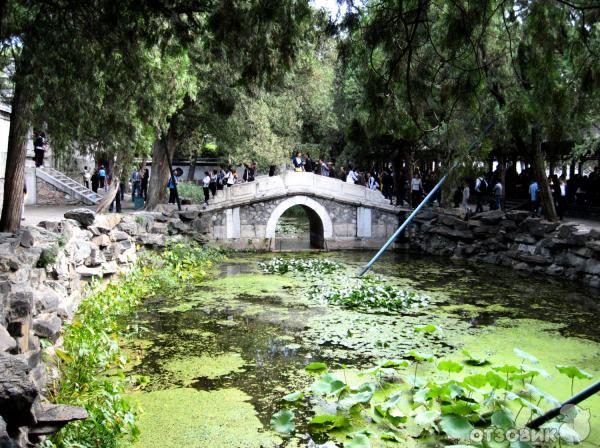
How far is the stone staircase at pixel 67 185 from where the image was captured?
1958 centimetres

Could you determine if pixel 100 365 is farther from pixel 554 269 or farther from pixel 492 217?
pixel 492 217

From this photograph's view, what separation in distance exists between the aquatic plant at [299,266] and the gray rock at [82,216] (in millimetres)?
4941

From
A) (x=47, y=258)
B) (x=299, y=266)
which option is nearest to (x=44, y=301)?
(x=47, y=258)

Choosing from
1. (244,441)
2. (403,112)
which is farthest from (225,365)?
(403,112)

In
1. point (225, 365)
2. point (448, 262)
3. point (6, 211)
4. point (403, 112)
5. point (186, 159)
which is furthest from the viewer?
point (186, 159)

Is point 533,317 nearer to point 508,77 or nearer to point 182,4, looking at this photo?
point 508,77

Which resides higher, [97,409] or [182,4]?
[182,4]

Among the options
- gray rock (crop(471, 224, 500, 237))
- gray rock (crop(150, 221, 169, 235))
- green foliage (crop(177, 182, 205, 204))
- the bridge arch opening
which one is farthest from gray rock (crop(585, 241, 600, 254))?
green foliage (crop(177, 182, 205, 204))

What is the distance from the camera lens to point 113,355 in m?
7.21

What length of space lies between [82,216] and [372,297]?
489 cm

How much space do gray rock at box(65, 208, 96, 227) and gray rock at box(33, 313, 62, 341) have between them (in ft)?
13.5

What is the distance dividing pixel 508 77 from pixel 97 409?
450 inches

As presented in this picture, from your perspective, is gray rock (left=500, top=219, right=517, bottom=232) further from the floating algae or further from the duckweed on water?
the floating algae

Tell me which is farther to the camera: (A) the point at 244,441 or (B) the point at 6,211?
(B) the point at 6,211
